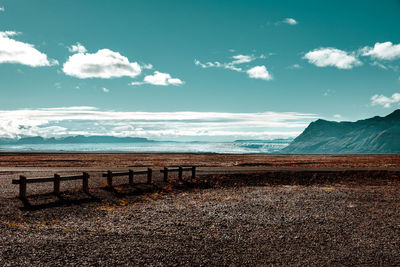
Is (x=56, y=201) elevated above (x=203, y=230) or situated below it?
above

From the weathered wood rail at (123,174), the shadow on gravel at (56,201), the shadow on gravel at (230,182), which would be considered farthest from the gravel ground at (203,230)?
the weathered wood rail at (123,174)

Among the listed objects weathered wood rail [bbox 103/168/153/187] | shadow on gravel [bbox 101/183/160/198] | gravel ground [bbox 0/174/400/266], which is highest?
weathered wood rail [bbox 103/168/153/187]

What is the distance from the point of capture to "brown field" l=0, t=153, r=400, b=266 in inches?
410

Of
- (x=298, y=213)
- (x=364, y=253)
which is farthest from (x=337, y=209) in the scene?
(x=364, y=253)

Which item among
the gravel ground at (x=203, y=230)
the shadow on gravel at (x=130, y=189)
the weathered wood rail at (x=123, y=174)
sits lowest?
the gravel ground at (x=203, y=230)

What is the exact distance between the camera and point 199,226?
1448 cm

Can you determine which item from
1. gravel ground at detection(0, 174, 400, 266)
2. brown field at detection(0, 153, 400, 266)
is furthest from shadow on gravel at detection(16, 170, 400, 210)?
gravel ground at detection(0, 174, 400, 266)

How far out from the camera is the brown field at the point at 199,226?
1042cm

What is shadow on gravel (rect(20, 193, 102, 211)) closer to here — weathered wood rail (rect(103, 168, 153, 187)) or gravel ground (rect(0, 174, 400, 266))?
gravel ground (rect(0, 174, 400, 266))

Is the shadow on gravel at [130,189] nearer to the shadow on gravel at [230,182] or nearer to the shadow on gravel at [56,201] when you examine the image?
the shadow on gravel at [230,182]

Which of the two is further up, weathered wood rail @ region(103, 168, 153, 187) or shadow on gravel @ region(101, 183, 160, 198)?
weathered wood rail @ region(103, 168, 153, 187)

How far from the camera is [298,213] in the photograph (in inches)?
685

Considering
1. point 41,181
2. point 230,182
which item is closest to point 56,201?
point 41,181

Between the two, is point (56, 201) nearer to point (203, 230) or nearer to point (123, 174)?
point (123, 174)
